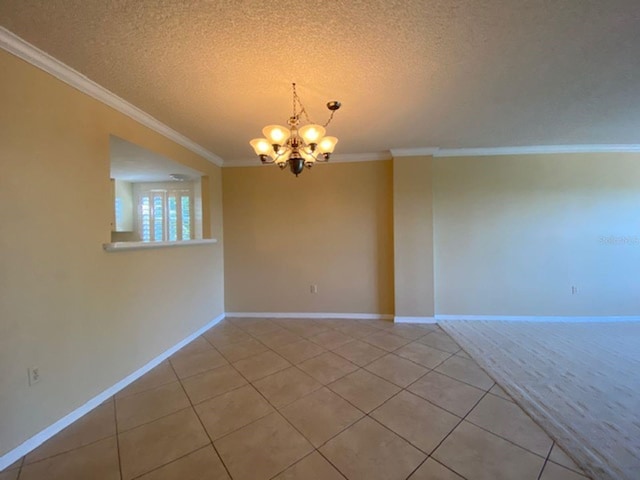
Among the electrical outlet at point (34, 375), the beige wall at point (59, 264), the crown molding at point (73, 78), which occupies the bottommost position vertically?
the electrical outlet at point (34, 375)

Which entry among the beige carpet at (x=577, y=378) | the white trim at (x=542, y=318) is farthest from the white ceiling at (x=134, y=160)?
the white trim at (x=542, y=318)

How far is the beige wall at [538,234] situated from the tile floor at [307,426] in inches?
57.9

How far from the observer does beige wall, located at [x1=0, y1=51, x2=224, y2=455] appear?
1433 mm

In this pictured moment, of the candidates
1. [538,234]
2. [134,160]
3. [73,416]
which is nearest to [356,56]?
[134,160]

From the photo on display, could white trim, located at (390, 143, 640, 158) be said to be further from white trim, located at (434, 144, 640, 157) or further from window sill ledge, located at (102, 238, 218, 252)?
window sill ledge, located at (102, 238, 218, 252)

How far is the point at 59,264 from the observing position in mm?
1678

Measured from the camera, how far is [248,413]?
5.88 ft

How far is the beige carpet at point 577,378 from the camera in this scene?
4.82 ft

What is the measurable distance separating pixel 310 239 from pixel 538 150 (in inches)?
140

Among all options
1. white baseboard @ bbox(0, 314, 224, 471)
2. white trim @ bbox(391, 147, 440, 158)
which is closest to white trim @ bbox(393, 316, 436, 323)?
white trim @ bbox(391, 147, 440, 158)

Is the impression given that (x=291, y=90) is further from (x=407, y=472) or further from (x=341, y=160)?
(x=407, y=472)

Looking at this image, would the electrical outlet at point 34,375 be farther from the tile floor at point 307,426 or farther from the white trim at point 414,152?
the white trim at point 414,152

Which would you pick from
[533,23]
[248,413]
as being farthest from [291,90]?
[248,413]

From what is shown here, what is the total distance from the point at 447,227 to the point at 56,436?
175 inches
